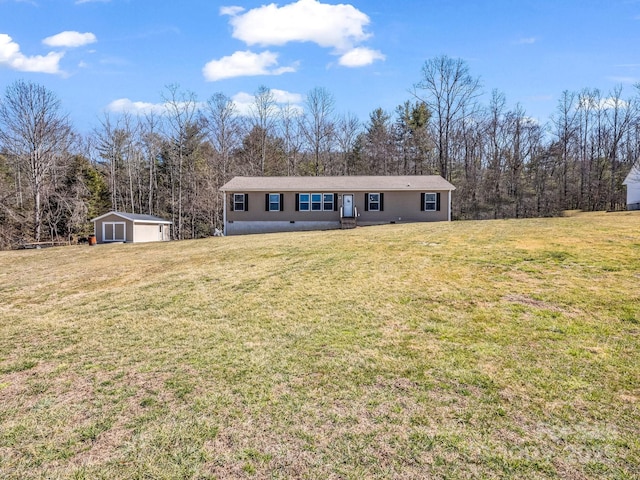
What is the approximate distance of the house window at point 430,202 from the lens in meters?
21.7

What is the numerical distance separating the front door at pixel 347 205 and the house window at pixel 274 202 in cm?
354

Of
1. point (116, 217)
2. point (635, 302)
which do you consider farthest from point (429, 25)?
point (116, 217)

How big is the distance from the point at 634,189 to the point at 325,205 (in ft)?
73.7

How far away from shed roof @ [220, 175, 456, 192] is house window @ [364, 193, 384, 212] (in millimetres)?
371

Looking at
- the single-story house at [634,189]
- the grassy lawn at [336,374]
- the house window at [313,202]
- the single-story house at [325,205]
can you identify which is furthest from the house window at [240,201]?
the single-story house at [634,189]

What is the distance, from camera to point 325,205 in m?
21.8

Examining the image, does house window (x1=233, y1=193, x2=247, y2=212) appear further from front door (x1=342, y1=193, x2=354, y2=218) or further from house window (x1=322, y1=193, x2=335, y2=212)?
front door (x1=342, y1=193, x2=354, y2=218)

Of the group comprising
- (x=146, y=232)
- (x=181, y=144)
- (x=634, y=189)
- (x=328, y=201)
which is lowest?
(x=146, y=232)

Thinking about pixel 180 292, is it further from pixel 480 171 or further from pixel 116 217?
pixel 480 171

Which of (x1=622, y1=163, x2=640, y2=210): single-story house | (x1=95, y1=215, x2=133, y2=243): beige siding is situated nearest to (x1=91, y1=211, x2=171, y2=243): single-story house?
(x1=95, y1=215, x2=133, y2=243): beige siding

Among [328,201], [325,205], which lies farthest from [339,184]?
[325,205]

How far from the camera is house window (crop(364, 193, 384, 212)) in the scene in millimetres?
21562

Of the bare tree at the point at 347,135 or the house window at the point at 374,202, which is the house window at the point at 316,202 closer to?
the house window at the point at 374,202

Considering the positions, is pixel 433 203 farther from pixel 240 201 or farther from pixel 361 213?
pixel 240 201
